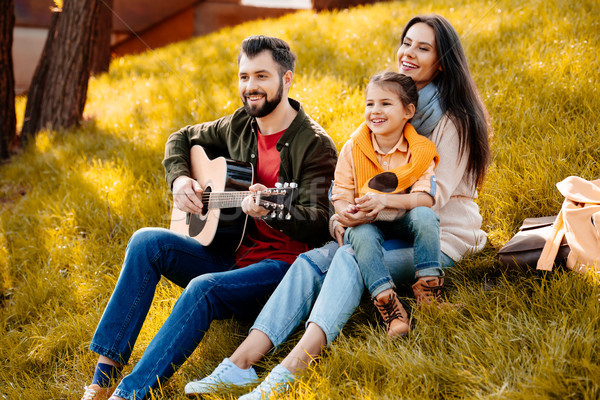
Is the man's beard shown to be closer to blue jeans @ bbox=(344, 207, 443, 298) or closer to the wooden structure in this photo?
blue jeans @ bbox=(344, 207, 443, 298)

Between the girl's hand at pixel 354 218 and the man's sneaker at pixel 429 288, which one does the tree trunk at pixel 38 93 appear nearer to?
the girl's hand at pixel 354 218

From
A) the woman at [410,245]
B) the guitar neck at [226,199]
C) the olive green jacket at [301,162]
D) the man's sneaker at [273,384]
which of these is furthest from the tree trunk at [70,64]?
the man's sneaker at [273,384]

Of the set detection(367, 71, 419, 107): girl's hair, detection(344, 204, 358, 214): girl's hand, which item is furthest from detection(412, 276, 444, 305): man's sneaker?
detection(367, 71, 419, 107): girl's hair

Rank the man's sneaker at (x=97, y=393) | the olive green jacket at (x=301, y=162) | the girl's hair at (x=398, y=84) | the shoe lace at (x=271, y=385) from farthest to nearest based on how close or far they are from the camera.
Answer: the olive green jacket at (x=301, y=162) < the girl's hair at (x=398, y=84) < the man's sneaker at (x=97, y=393) < the shoe lace at (x=271, y=385)

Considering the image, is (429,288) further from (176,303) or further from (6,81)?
(6,81)

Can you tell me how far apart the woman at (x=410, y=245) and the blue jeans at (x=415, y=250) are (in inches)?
2.2

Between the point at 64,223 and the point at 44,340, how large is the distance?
129 cm

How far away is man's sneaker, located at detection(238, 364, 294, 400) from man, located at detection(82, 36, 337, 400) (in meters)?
0.43

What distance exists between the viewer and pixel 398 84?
8.49 feet

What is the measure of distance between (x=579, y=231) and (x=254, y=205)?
1430mm

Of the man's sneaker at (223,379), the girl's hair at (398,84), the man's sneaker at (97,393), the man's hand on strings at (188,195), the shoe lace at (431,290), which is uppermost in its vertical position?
the girl's hair at (398,84)

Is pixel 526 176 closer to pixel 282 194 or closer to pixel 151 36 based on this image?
pixel 282 194

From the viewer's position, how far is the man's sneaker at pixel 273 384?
2.13 metres

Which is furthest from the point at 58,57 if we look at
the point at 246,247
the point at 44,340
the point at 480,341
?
the point at 480,341
